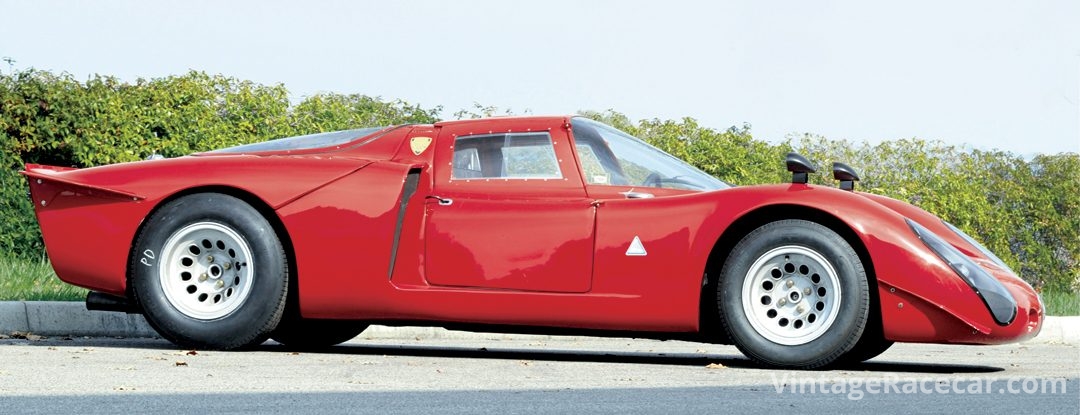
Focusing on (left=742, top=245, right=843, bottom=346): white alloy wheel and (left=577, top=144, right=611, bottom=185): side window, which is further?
(left=577, top=144, right=611, bottom=185): side window

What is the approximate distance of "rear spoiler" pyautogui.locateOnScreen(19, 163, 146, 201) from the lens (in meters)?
7.70

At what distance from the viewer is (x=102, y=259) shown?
771 centimetres

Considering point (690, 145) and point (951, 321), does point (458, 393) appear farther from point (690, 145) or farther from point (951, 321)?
point (690, 145)

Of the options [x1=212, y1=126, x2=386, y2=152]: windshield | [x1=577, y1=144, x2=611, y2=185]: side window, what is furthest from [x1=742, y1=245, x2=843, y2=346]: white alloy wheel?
[x1=212, y1=126, x2=386, y2=152]: windshield

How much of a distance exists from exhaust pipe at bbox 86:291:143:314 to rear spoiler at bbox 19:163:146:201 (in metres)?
0.57

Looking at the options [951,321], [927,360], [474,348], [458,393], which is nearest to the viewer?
[458,393]

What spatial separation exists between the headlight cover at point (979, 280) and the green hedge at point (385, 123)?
884 centimetres

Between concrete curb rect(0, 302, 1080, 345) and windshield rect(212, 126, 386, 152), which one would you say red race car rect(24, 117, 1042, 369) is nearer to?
windshield rect(212, 126, 386, 152)

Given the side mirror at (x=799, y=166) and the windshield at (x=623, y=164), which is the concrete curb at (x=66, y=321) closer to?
the windshield at (x=623, y=164)

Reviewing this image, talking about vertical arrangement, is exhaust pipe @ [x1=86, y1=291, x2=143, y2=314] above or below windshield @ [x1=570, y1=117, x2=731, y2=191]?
Answer: below

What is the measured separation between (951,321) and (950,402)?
3.72ft

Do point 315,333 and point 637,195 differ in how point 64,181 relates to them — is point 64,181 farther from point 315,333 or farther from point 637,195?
point 637,195

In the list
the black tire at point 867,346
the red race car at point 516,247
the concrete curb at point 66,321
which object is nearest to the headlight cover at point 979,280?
the red race car at point 516,247

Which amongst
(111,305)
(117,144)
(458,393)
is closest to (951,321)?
(458,393)
